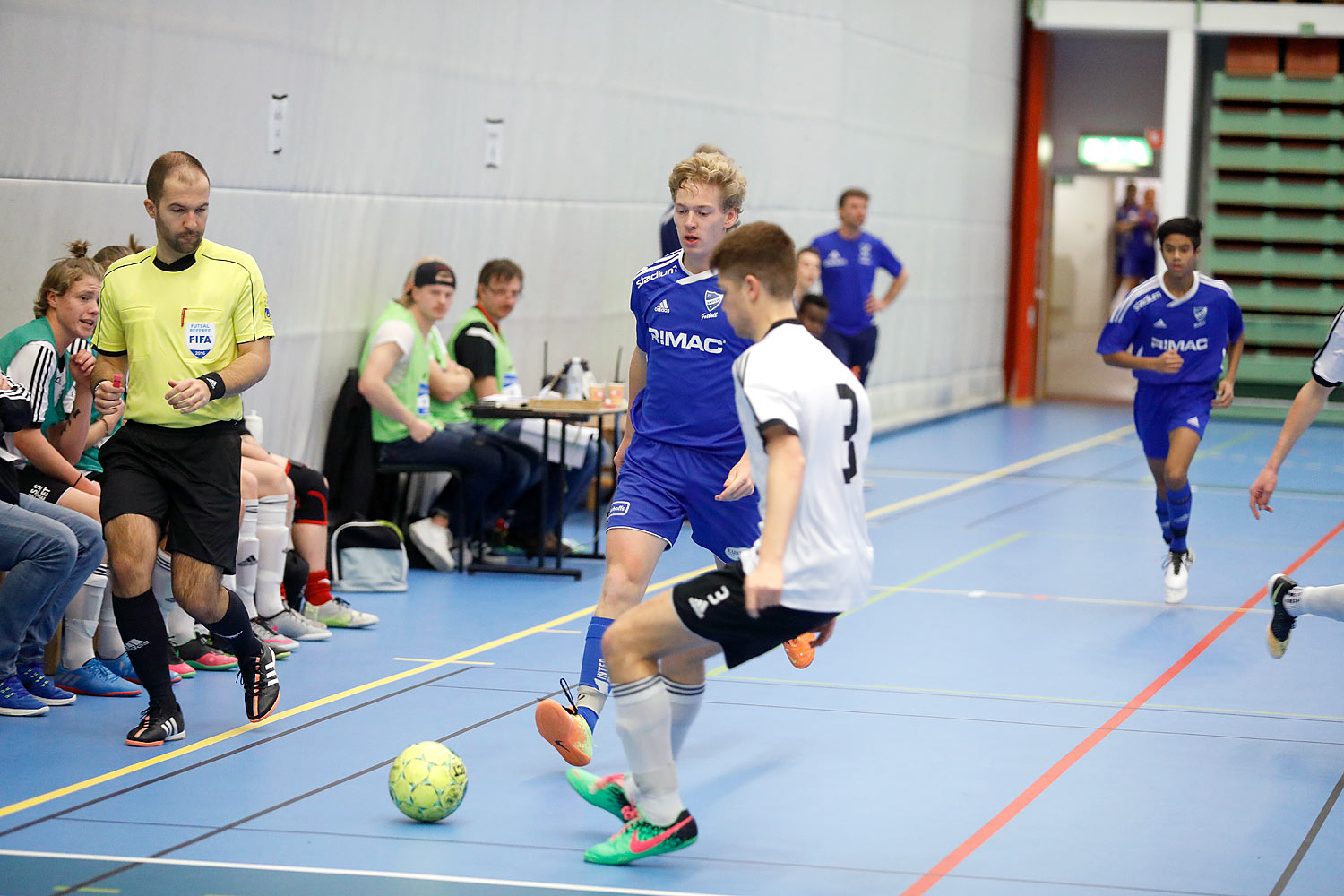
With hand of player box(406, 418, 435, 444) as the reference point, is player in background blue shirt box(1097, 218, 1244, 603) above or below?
above

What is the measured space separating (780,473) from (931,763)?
77.4 inches

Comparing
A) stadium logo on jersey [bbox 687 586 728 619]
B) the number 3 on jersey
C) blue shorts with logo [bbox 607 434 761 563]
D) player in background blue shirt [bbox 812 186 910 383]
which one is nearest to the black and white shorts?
stadium logo on jersey [bbox 687 586 728 619]

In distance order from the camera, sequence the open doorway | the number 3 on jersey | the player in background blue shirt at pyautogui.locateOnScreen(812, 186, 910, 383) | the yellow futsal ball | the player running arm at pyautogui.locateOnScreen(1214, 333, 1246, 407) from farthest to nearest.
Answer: the open doorway → the player in background blue shirt at pyautogui.locateOnScreen(812, 186, 910, 383) → the player running arm at pyautogui.locateOnScreen(1214, 333, 1246, 407) → the yellow futsal ball → the number 3 on jersey

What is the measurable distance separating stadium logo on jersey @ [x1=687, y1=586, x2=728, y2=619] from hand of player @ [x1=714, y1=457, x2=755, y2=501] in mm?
827

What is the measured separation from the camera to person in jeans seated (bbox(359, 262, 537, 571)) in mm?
8875

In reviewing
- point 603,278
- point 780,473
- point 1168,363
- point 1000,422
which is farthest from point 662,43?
point 780,473

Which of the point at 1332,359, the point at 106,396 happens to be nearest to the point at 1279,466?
the point at 1332,359

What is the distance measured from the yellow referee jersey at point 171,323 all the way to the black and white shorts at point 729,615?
220 cm

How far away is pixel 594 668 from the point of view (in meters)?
5.38

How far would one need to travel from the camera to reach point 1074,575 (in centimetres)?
942

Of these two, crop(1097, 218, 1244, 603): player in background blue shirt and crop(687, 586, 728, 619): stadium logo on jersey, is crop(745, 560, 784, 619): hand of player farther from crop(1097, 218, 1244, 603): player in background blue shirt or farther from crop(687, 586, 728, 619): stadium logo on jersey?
crop(1097, 218, 1244, 603): player in background blue shirt

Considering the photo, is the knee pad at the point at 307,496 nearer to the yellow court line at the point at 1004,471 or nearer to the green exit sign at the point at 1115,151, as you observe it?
the yellow court line at the point at 1004,471

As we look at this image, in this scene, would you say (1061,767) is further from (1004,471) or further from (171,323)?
(1004,471)

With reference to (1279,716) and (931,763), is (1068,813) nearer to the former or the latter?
(931,763)
